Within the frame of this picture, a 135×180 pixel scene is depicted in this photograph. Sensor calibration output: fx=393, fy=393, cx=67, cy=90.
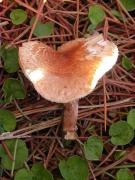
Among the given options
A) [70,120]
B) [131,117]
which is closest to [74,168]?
[70,120]

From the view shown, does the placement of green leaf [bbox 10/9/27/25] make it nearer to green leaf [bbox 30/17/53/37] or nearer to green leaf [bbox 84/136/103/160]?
green leaf [bbox 30/17/53/37]

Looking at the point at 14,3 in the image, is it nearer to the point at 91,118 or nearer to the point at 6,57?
the point at 6,57

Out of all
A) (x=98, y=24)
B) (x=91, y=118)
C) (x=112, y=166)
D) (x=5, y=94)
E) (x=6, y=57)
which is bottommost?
(x=112, y=166)

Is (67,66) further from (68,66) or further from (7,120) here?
(7,120)

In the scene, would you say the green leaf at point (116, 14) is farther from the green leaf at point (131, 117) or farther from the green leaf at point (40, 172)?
the green leaf at point (40, 172)

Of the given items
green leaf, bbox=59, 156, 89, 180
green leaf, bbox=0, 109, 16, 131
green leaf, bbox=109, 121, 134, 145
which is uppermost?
green leaf, bbox=0, 109, 16, 131

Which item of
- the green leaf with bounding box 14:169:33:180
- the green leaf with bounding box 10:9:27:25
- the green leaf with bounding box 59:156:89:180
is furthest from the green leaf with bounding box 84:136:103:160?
the green leaf with bounding box 10:9:27:25

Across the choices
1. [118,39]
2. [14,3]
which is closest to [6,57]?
[14,3]
